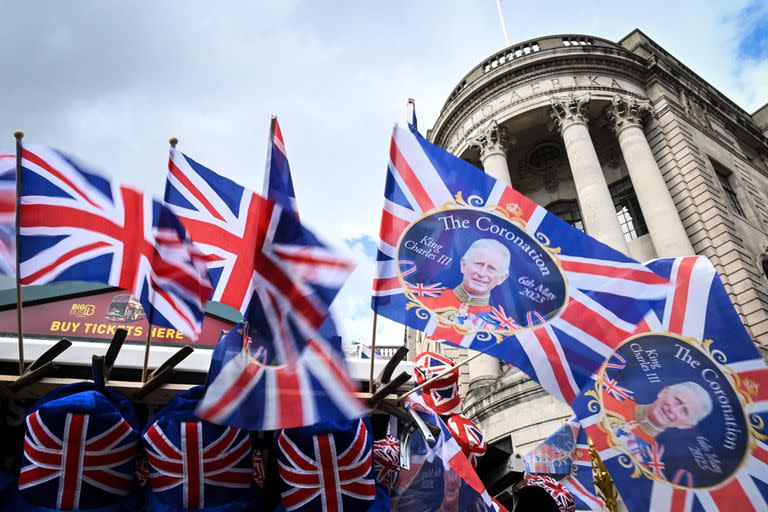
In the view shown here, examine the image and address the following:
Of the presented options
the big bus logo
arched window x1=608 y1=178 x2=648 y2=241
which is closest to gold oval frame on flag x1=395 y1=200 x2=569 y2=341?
the big bus logo

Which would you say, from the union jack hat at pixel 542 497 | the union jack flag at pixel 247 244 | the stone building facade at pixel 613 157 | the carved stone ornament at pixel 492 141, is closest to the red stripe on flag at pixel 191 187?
the union jack flag at pixel 247 244

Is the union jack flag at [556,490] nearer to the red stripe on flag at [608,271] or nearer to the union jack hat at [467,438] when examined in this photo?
the union jack hat at [467,438]

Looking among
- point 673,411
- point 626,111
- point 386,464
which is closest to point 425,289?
point 386,464

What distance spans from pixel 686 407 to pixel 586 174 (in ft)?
50.0

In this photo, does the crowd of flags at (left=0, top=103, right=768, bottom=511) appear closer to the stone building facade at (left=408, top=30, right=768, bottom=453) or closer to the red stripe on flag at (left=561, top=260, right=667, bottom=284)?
the red stripe on flag at (left=561, top=260, right=667, bottom=284)

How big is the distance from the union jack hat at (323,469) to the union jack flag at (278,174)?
1.76 metres

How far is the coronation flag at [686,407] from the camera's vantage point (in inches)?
180

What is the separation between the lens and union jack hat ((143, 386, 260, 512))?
133 inches

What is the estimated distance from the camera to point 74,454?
324 cm

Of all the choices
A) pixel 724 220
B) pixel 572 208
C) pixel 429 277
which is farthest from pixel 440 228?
pixel 572 208

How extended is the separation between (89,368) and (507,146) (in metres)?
20.1

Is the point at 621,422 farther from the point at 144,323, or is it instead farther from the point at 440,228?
the point at 144,323

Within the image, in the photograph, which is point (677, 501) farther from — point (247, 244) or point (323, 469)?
point (247, 244)

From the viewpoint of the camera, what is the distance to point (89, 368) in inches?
173
